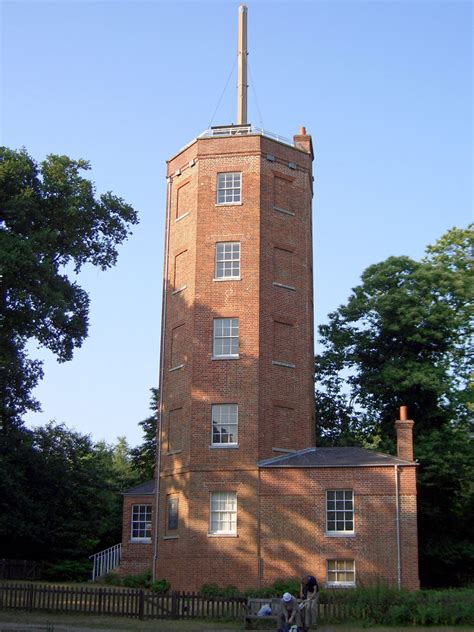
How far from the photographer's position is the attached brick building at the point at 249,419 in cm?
3120

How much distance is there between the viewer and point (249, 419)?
110 feet

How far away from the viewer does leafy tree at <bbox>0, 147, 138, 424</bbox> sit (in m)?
29.7

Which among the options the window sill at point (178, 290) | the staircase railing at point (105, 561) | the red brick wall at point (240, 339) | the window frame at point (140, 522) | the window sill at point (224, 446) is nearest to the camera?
the red brick wall at point (240, 339)

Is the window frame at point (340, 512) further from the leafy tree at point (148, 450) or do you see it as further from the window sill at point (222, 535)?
the leafy tree at point (148, 450)

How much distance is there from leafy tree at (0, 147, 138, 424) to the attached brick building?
4.39m

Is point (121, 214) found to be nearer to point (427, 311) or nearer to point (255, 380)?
point (255, 380)

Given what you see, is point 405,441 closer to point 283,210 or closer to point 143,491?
point 283,210

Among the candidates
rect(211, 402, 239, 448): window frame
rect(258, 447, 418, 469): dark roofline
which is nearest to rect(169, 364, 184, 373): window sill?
rect(211, 402, 239, 448): window frame

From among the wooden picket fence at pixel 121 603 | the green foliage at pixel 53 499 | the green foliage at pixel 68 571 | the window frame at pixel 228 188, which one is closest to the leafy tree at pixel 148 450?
the green foliage at pixel 53 499

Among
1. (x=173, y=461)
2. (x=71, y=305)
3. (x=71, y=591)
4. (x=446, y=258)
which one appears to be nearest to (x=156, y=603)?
(x=71, y=591)

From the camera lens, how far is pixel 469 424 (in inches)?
1578

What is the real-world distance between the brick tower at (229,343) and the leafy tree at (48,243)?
13.0 ft

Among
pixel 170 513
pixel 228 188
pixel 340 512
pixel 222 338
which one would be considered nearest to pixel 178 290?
pixel 222 338

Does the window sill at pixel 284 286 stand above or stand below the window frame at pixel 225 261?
below
